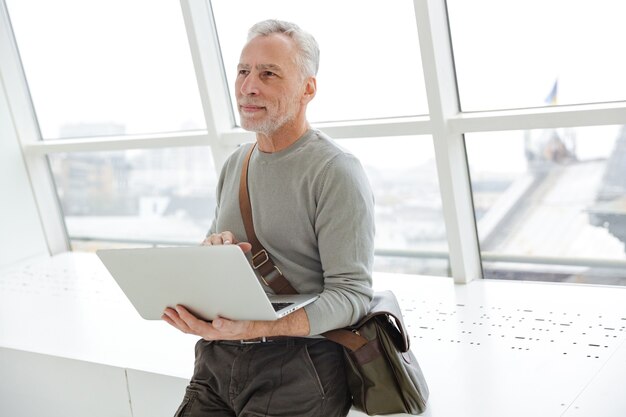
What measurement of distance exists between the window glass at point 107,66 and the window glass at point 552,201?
61.4 inches

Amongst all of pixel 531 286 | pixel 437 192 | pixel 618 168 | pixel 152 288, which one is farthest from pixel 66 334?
pixel 618 168

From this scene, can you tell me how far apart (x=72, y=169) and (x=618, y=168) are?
3.15 meters

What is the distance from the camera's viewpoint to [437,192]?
3.58 metres

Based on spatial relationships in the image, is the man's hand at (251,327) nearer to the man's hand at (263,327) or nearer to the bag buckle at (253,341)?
the man's hand at (263,327)

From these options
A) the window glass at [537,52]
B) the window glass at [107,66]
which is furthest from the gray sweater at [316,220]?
the window glass at [107,66]

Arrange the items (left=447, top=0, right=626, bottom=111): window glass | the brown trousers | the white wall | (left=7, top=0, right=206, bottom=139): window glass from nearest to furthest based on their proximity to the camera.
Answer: the brown trousers < (left=447, top=0, right=626, bottom=111): window glass < (left=7, top=0, right=206, bottom=139): window glass < the white wall

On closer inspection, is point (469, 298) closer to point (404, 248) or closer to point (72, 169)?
point (404, 248)

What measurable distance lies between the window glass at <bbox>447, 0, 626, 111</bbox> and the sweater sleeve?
1281 millimetres

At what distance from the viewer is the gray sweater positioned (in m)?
2.15

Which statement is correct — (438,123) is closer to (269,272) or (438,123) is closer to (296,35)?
(296,35)

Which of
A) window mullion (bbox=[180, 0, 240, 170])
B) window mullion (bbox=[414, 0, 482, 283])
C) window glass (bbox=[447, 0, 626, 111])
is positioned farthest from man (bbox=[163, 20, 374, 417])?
window mullion (bbox=[180, 0, 240, 170])

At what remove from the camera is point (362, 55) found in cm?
356

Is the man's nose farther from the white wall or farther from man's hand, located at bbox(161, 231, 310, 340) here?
the white wall

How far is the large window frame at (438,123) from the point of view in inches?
123
